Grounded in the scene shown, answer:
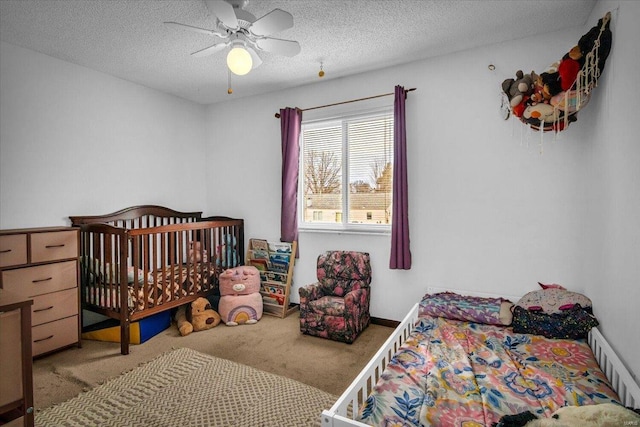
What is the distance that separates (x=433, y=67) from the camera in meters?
2.96

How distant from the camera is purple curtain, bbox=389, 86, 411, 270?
3.00 meters

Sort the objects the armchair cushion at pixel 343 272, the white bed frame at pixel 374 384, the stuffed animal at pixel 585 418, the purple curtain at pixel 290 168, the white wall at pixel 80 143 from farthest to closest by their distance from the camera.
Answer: the purple curtain at pixel 290 168
the armchair cushion at pixel 343 272
the white wall at pixel 80 143
the white bed frame at pixel 374 384
the stuffed animal at pixel 585 418

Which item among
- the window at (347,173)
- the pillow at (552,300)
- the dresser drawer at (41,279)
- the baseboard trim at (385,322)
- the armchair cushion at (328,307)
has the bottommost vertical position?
the baseboard trim at (385,322)

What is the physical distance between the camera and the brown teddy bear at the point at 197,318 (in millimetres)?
3092

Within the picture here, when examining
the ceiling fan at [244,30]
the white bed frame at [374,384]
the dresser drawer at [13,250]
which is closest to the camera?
the white bed frame at [374,384]

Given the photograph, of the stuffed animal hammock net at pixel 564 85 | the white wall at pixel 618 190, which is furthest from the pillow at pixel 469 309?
the stuffed animal hammock net at pixel 564 85

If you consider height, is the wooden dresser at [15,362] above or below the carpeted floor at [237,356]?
above

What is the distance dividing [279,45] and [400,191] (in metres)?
1.58

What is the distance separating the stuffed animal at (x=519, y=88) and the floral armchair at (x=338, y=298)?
1.78m

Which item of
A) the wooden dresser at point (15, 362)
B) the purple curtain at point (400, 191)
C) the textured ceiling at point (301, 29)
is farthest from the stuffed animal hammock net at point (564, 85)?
the wooden dresser at point (15, 362)

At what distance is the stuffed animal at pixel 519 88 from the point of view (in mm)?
2148

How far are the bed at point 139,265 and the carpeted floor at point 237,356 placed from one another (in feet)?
0.84

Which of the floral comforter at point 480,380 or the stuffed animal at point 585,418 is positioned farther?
the floral comforter at point 480,380

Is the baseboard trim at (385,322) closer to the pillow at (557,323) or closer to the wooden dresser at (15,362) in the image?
the pillow at (557,323)
